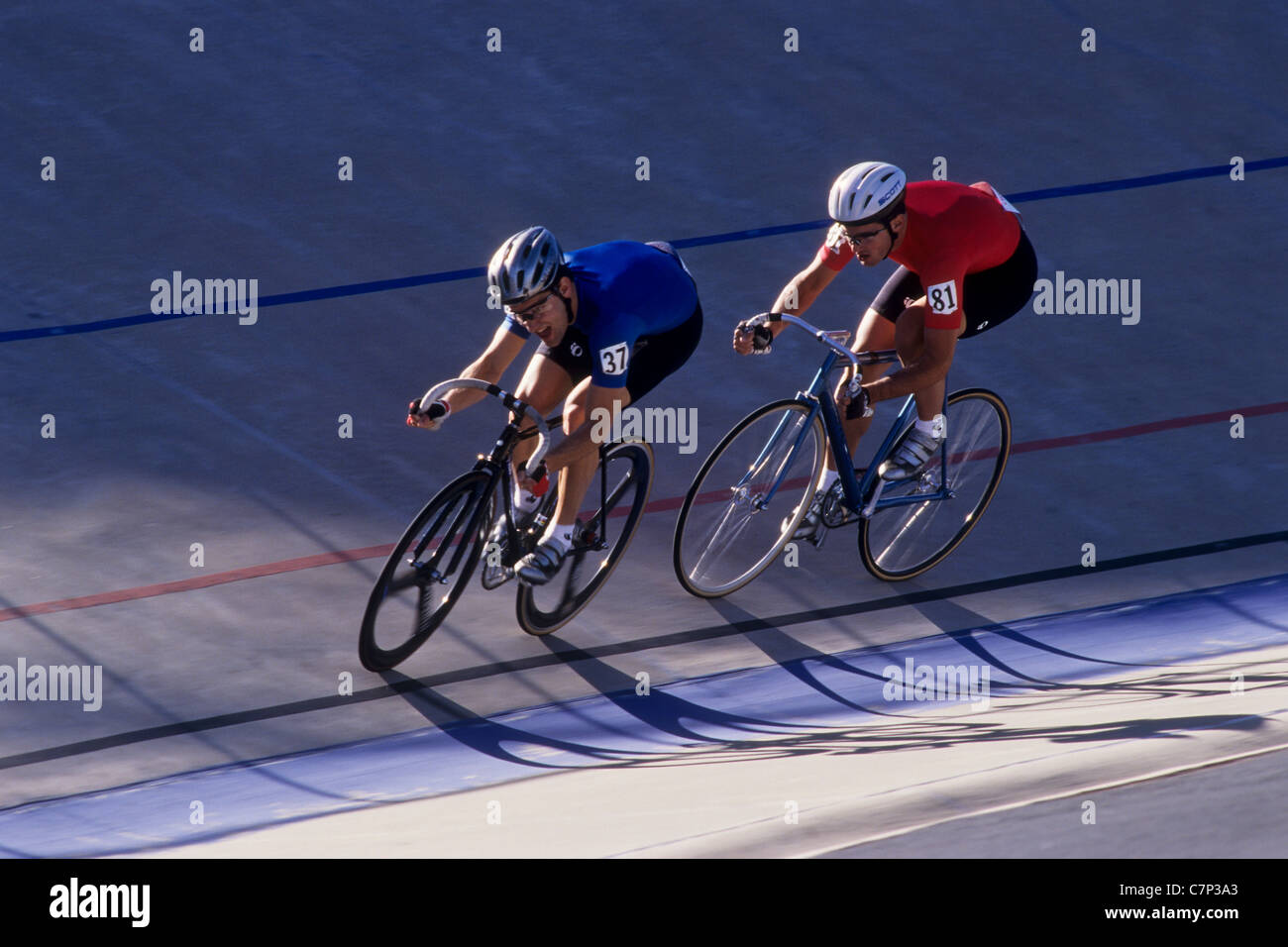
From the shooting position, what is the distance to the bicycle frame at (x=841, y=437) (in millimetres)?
5301

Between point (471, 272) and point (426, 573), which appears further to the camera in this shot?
point (471, 272)

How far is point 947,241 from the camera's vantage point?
5.32 metres

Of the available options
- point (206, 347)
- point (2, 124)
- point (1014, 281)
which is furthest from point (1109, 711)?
point (2, 124)

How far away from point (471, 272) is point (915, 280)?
2.99 m

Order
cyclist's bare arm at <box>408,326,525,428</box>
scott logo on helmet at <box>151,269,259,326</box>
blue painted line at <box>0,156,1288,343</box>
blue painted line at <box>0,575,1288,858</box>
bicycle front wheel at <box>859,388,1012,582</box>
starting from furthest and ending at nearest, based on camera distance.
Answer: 1. scott logo on helmet at <box>151,269,259,326</box>
2. blue painted line at <box>0,156,1288,343</box>
3. bicycle front wheel at <box>859,388,1012,582</box>
4. cyclist's bare arm at <box>408,326,525,428</box>
5. blue painted line at <box>0,575,1288,858</box>

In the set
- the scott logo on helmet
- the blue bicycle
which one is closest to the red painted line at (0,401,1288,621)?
the blue bicycle

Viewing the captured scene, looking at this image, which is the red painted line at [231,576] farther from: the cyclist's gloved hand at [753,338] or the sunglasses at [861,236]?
the sunglasses at [861,236]

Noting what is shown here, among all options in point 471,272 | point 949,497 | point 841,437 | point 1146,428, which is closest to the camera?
point 841,437

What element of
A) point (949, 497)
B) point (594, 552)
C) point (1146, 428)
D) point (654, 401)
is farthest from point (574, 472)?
point (1146, 428)

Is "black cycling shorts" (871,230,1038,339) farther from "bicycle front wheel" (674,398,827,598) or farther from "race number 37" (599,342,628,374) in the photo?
"race number 37" (599,342,628,374)

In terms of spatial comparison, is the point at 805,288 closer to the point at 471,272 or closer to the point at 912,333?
the point at 912,333

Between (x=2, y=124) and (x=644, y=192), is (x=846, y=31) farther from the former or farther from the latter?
(x=2, y=124)

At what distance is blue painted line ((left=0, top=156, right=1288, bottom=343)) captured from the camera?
7.34 m

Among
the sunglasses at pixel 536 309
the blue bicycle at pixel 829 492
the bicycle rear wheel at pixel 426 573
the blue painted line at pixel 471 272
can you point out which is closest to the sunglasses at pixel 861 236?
the blue bicycle at pixel 829 492
